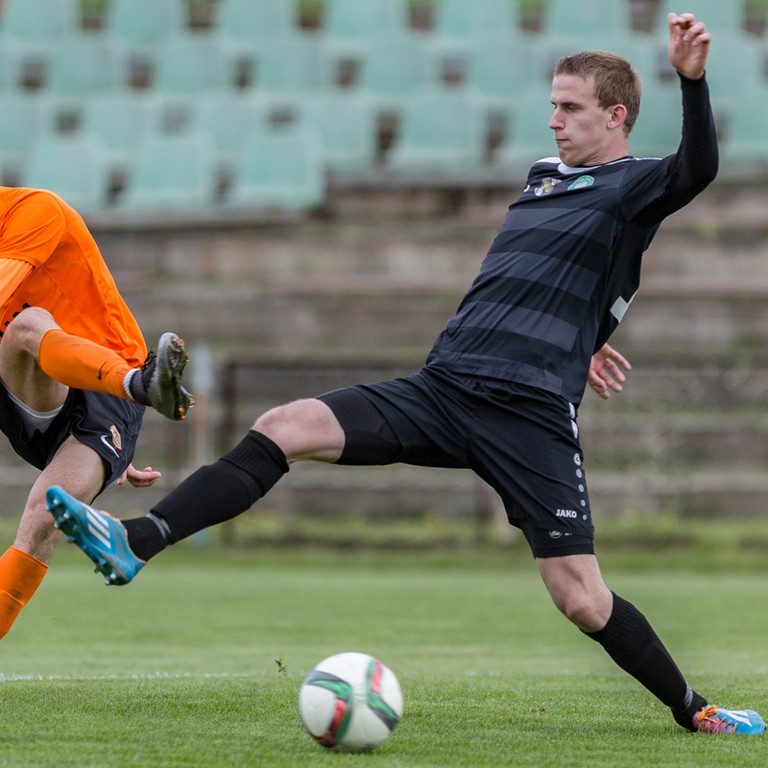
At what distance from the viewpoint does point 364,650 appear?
22.8 ft

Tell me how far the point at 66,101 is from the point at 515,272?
14.0m

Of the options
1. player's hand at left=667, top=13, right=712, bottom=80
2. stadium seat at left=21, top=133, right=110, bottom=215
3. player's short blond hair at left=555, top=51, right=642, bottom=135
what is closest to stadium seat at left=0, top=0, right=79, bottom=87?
stadium seat at left=21, top=133, right=110, bottom=215

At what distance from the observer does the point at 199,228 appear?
14.5m

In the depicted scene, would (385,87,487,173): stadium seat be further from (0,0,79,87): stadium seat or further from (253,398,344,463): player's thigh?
(253,398,344,463): player's thigh

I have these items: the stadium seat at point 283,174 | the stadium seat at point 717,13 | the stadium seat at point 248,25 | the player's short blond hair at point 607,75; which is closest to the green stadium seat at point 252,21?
the stadium seat at point 248,25

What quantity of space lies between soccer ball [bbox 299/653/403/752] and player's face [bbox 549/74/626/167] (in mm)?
1905

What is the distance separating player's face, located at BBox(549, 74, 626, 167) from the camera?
4.33 m

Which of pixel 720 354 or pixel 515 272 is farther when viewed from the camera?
pixel 720 354

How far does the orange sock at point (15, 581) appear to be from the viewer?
4801 mm

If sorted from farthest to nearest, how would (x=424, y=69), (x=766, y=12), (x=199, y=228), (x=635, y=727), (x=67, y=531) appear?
1. (x=766, y=12)
2. (x=424, y=69)
3. (x=199, y=228)
4. (x=635, y=727)
5. (x=67, y=531)

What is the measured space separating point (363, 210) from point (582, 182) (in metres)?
10.3

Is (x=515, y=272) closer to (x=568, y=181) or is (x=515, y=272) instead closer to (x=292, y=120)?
(x=568, y=181)

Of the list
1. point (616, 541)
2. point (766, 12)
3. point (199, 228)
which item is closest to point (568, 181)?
point (616, 541)

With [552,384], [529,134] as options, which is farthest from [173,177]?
[552,384]
